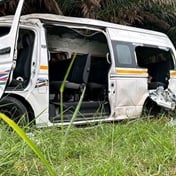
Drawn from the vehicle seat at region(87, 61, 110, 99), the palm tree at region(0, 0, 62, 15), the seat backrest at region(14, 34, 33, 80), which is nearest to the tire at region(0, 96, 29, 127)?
the seat backrest at region(14, 34, 33, 80)

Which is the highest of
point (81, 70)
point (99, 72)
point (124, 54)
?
point (124, 54)

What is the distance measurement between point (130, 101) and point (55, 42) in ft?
6.16

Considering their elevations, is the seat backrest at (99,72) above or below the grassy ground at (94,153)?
below

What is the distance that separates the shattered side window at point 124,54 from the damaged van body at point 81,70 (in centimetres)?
2

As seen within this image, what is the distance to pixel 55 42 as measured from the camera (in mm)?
7629

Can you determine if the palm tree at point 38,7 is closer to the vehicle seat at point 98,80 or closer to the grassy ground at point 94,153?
the vehicle seat at point 98,80

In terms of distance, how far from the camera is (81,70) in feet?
23.1

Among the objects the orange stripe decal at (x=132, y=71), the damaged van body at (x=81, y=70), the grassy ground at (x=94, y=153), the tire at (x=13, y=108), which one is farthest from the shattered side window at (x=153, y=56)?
the grassy ground at (x=94, y=153)

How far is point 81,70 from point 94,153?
3497 millimetres

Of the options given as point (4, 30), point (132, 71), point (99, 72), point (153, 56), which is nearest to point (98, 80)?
point (99, 72)

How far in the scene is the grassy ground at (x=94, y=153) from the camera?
3062 millimetres

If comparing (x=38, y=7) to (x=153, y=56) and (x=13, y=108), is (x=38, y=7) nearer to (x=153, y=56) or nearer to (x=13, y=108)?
(x=153, y=56)

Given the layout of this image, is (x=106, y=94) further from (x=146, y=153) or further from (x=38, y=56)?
(x=146, y=153)

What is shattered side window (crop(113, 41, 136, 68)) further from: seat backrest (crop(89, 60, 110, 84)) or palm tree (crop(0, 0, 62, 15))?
palm tree (crop(0, 0, 62, 15))
